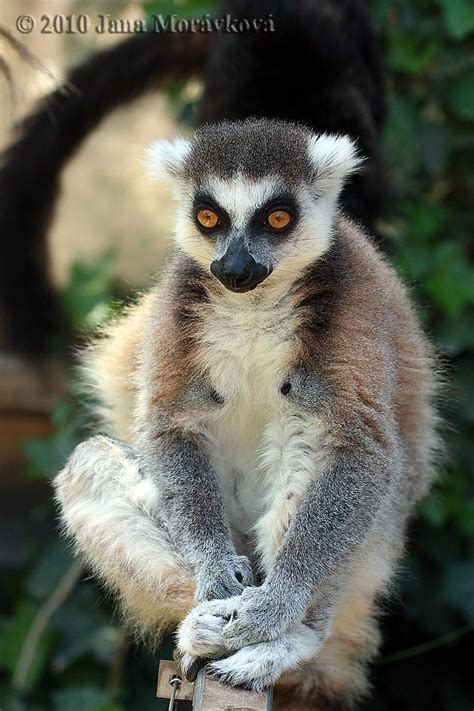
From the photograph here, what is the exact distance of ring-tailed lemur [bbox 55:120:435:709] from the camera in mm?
3260

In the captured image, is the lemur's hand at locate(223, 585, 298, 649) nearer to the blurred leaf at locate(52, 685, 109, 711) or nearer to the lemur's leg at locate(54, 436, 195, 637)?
the lemur's leg at locate(54, 436, 195, 637)

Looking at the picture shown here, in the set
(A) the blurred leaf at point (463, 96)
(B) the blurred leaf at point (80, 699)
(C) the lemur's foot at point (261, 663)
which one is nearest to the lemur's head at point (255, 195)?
(C) the lemur's foot at point (261, 663)

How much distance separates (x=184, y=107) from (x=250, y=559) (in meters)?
3.80

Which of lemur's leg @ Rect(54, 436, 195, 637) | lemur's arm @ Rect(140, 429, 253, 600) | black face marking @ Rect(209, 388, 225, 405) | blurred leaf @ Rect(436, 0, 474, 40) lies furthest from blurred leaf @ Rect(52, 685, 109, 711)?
blurred leaf @ Rect(436, 0, 474, 40)

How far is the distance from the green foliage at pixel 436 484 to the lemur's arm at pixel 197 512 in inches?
87.8

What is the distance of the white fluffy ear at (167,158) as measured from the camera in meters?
3.62

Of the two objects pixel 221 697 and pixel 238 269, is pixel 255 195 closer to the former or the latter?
pixel 238 269

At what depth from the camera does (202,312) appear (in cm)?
351

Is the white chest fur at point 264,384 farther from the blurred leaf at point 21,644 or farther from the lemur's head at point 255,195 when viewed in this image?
the blurred leaf at point 21,644

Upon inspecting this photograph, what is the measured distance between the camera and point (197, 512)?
3438mm

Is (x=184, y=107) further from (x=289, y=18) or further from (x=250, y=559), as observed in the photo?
(x=250, y=559)

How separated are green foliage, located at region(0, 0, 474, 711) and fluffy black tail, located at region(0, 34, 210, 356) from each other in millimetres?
239

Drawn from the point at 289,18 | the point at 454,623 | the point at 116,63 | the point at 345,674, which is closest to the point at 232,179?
the point at 345,674

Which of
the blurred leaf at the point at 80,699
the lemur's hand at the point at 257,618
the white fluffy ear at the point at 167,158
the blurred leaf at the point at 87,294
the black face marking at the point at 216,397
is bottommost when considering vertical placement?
the blurred leaf at the point at 80,699
